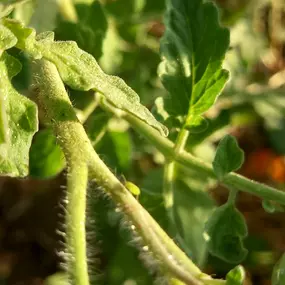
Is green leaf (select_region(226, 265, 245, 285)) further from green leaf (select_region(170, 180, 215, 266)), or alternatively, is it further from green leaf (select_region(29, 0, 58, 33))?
green leaf (select_region(29, 0, 58, 33))

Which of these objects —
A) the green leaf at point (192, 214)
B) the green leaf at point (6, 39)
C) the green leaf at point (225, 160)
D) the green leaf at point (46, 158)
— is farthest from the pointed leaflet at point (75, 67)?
the green leaf at point (192, 214)

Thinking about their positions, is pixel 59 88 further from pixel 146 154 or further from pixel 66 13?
pixel 146 154

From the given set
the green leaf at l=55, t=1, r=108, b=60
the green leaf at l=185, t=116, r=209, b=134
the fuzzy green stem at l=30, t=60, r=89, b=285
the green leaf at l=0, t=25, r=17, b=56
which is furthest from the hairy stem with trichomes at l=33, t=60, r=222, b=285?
the green leaf at l=55, t=1, r=108, b=60

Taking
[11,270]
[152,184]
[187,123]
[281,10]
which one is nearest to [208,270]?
[152,184]

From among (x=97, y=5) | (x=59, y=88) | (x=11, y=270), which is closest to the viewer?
(x=59, y=88)

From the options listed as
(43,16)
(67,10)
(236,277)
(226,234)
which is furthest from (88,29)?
(236,277)

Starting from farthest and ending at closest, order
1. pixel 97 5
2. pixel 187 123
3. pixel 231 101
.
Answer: pixel 231 101 → pixel 97 5 → pixel 187 123
